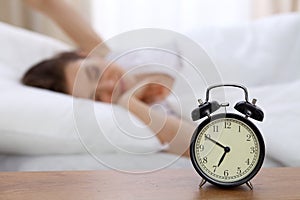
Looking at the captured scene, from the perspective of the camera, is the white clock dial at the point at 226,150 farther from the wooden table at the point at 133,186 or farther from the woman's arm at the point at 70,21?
the woman's arm at the point at 70,21

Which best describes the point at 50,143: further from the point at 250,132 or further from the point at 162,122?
the point at 250,132

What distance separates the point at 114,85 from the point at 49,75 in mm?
527

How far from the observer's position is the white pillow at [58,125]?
85cm

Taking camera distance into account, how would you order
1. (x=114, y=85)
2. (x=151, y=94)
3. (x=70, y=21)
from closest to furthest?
(x=114, y=85)
(x=151, y=94)
(x=70, y=21)

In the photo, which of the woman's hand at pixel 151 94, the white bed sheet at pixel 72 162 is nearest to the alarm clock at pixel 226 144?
the white bed sheet at pixel 72 162

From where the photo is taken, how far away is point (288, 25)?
69.4 inches

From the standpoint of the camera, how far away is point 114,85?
43.1 inches

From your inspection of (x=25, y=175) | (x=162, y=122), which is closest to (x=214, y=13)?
(x=162, y=122)

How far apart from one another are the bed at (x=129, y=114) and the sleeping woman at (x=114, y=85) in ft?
0.09

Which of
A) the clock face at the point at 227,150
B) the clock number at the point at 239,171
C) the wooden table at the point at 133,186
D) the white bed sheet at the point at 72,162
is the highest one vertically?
the clock face at the point at 227,150

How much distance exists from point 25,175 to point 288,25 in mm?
1203

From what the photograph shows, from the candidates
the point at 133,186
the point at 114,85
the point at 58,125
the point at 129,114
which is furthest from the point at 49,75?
the point at 133,186

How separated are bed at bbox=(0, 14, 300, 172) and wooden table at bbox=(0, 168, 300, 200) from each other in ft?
0.14

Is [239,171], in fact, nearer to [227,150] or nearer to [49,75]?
[227,150]
